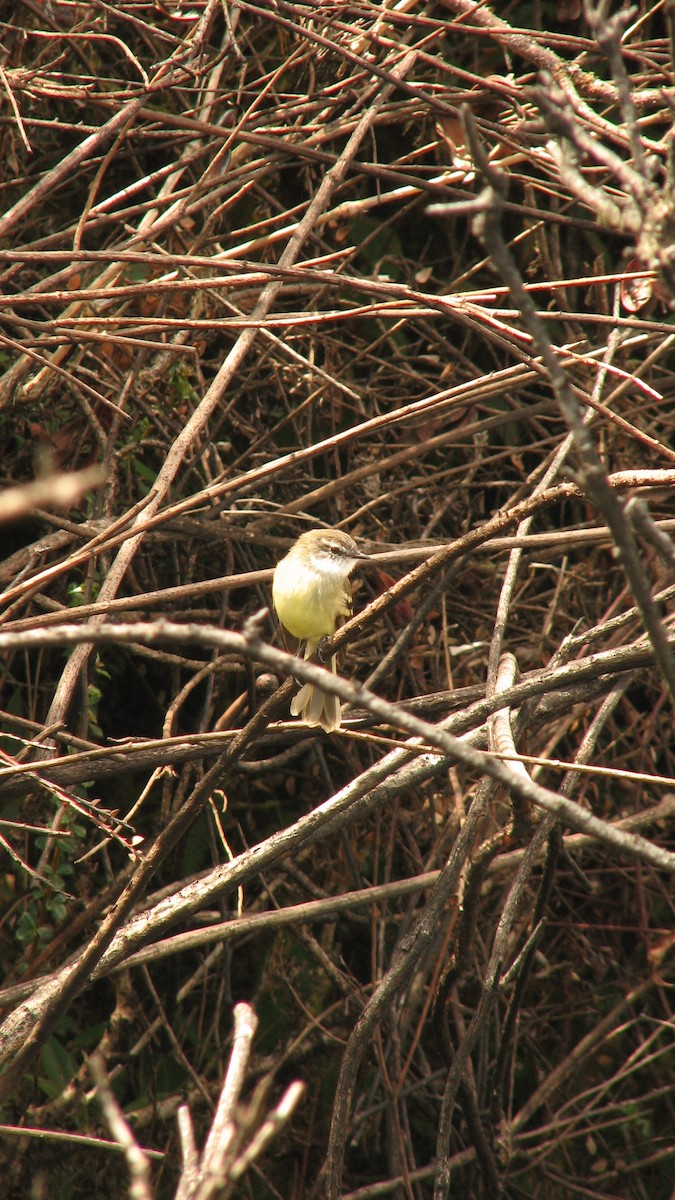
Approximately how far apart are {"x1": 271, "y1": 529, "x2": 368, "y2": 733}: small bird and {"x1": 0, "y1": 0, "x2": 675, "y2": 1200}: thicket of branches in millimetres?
212

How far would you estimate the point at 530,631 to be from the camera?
5.09 metres

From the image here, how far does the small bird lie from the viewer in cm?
402

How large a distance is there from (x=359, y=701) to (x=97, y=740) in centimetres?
317

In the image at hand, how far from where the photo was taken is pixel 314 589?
412 cm

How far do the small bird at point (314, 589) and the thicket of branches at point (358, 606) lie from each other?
0.21 metres

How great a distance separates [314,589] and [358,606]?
3.29 feet

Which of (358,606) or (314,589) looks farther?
(358,606)

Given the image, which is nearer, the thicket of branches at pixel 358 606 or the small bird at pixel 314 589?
the thicket of branches at pixel 358 606

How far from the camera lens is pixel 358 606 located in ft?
16.8

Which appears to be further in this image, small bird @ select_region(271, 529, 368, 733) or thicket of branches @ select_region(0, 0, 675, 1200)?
small bird @ select_region(271, 529, 368, 733)

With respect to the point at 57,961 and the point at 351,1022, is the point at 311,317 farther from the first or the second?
the point at 351,1022

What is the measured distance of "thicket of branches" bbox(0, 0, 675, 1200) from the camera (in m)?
3.67

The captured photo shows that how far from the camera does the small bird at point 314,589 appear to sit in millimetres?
4020

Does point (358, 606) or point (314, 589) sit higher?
point (314, 589)
